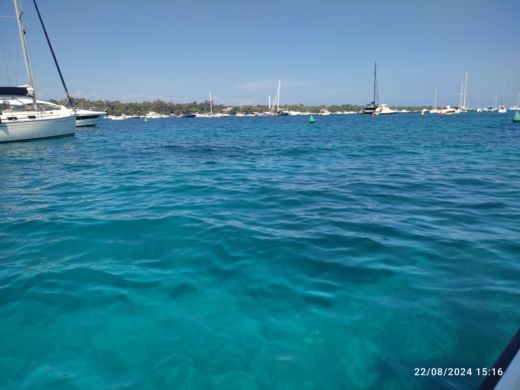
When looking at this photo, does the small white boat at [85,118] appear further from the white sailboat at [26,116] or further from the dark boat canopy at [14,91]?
the dark boat canopy at [14,91]

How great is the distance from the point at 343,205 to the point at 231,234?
3.06 meters

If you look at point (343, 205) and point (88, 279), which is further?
point (343, 205)

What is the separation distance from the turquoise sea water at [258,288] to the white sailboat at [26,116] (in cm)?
1988

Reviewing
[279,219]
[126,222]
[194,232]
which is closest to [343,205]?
[279,219]

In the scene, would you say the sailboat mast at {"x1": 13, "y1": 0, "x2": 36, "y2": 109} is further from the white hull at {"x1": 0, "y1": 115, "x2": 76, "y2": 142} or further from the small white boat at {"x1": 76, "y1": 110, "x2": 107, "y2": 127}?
the small white boat at {"x1": 76, "y1": 110, "x2": 107, "y2": 127}

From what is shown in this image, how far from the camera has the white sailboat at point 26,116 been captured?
2483 centimetres


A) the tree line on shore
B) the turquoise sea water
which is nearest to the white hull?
the turquoise sea water

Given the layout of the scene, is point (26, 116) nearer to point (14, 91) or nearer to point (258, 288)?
point (14, 91)

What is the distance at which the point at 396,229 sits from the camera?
6.22 metres

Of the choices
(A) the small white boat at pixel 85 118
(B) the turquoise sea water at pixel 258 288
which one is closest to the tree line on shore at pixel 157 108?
(A) the small white boat at pixel 85 118

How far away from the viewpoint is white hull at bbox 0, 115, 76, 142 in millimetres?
24516

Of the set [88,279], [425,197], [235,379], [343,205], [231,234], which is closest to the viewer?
[235,379]

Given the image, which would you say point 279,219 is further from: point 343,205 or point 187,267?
point 187,267

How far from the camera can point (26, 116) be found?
26453 mm
